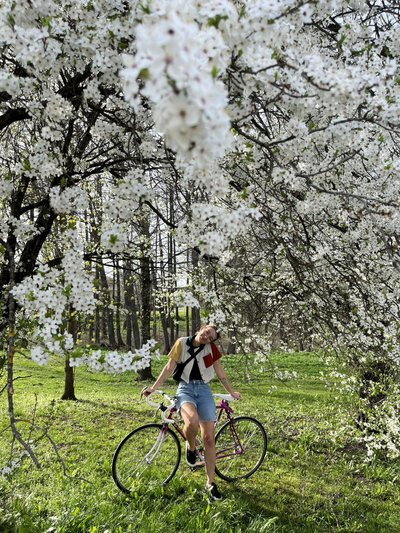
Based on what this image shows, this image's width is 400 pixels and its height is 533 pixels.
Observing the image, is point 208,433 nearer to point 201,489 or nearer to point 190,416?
point 190,416

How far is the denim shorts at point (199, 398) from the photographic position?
4.68 meters

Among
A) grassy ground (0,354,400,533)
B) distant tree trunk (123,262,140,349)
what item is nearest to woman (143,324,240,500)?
grassy ground (0,354,400,533)

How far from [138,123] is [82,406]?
639cm

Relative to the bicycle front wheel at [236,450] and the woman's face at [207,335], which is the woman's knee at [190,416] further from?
the bicycle front wheel at [236,450]

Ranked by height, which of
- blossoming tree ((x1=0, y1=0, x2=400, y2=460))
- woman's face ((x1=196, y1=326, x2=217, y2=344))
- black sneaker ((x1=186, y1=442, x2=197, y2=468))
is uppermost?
blossoming tree ((x1=0, y1=0, x2=400, y2=460))

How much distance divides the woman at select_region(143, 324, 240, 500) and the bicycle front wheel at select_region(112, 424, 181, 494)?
39 centimetres

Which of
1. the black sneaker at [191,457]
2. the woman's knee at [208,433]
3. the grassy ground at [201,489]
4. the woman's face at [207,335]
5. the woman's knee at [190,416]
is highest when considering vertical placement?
the woman's face at [207,335]

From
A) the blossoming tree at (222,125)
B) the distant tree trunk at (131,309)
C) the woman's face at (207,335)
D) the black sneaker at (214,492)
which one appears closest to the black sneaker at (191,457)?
the black sneaker at (214,492)

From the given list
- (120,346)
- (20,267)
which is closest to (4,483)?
(20,267)

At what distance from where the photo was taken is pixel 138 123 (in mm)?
4062

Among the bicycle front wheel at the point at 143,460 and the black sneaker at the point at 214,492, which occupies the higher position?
the bicycle front wheel at the point at 143,460

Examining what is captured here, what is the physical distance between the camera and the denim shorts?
4676 millimetres

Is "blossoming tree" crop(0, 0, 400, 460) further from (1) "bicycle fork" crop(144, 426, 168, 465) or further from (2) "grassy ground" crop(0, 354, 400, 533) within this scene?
(1) "bicycle fork" crop(144, 426, 168, 465)

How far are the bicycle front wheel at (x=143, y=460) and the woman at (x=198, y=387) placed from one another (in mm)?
391
